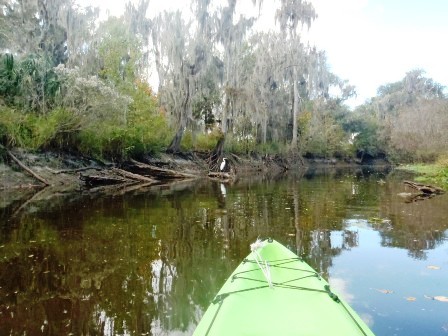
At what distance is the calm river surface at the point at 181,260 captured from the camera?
162 inches

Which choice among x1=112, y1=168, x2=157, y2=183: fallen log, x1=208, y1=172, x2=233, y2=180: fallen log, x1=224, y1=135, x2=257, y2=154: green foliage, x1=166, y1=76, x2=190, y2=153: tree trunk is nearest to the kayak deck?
x1=112, y1=168, x2=157, y2=183: fallen log

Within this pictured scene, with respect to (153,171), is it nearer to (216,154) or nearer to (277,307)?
(216,154)

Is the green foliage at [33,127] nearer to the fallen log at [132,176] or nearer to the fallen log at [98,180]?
the fallen log at [98,180]

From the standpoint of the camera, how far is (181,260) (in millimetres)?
6234

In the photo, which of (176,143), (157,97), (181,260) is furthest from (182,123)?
(181,260)

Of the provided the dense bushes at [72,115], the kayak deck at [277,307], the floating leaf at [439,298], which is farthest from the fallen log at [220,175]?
the kayak deck at [277,307]

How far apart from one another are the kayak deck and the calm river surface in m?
0.69

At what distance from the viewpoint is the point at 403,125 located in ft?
116

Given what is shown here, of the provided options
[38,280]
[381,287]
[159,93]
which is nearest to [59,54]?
[159,93]

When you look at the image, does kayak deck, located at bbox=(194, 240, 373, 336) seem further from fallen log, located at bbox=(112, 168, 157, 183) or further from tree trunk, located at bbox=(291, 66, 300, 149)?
tree trunk, located at bbox=(291, 66, 300, 149)

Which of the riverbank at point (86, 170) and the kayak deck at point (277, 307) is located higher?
the riverbank at point (86, 170)

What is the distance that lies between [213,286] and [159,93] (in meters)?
23.9

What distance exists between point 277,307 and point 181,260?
10.3ft

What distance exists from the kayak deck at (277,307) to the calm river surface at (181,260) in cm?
69
